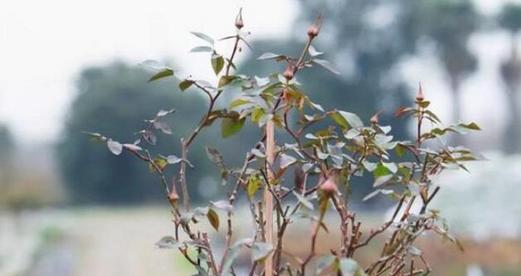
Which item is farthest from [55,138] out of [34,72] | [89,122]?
[34,72]

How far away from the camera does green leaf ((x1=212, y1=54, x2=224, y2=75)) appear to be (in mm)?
666

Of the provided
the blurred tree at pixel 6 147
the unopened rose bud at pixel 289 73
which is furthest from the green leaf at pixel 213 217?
the blurred tree at pixel 6 147

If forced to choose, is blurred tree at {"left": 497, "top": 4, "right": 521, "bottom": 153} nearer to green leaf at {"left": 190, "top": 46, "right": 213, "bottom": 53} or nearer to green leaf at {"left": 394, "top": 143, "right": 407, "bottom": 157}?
green leaf at {"left": 394, "top": 143, "right": 407, "bottom": 157}

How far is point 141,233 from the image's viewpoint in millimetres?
2650

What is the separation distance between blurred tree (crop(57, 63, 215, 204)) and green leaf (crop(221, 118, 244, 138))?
4.83ft

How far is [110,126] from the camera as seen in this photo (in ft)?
7.39

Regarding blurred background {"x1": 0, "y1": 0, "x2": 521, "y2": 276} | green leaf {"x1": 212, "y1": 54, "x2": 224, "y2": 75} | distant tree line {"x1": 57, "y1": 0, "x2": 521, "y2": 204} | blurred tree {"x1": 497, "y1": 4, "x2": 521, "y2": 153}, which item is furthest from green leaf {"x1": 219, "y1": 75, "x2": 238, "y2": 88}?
Answer: blurred tree {"x1": 497, "y1": 4, "x2": 521, "y2": 153}

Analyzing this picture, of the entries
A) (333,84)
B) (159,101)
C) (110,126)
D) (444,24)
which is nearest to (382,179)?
(110,126)

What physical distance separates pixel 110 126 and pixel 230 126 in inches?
64.4

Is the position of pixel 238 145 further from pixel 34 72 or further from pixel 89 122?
pixel 34 72

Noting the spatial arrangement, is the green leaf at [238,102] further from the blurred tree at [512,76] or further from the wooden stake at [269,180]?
the blurred tree at [512,76]

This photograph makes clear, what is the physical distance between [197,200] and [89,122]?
628 millimetres

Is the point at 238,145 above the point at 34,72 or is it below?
below

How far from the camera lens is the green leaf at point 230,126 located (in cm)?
67
